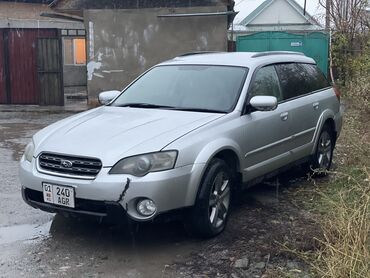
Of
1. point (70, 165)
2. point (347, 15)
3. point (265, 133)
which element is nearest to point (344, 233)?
point (265, 133)

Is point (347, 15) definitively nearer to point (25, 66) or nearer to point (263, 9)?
point (25, 66)

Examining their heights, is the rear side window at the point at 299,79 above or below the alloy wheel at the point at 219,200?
above

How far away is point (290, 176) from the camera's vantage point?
23.6ft

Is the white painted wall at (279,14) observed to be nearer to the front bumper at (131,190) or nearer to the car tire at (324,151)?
the car tire at (324,151)

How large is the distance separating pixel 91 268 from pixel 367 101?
700cm

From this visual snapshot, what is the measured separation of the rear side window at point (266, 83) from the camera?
5.68 metres

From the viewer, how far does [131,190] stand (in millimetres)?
4289

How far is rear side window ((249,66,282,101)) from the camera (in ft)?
18.6

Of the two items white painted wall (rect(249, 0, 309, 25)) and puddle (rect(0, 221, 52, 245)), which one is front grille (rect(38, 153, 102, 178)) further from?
white painted wall (rect(249, 0, 309, 25))

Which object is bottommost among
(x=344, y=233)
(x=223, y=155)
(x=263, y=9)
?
(x=344, y=233)

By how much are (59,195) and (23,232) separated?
36.8 inches

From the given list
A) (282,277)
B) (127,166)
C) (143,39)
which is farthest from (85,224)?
(143,39)

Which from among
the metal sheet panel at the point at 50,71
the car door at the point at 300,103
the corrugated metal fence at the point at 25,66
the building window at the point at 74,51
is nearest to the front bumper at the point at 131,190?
the car door at the point at 300,103

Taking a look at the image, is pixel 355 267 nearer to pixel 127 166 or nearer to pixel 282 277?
pixel 282 277
